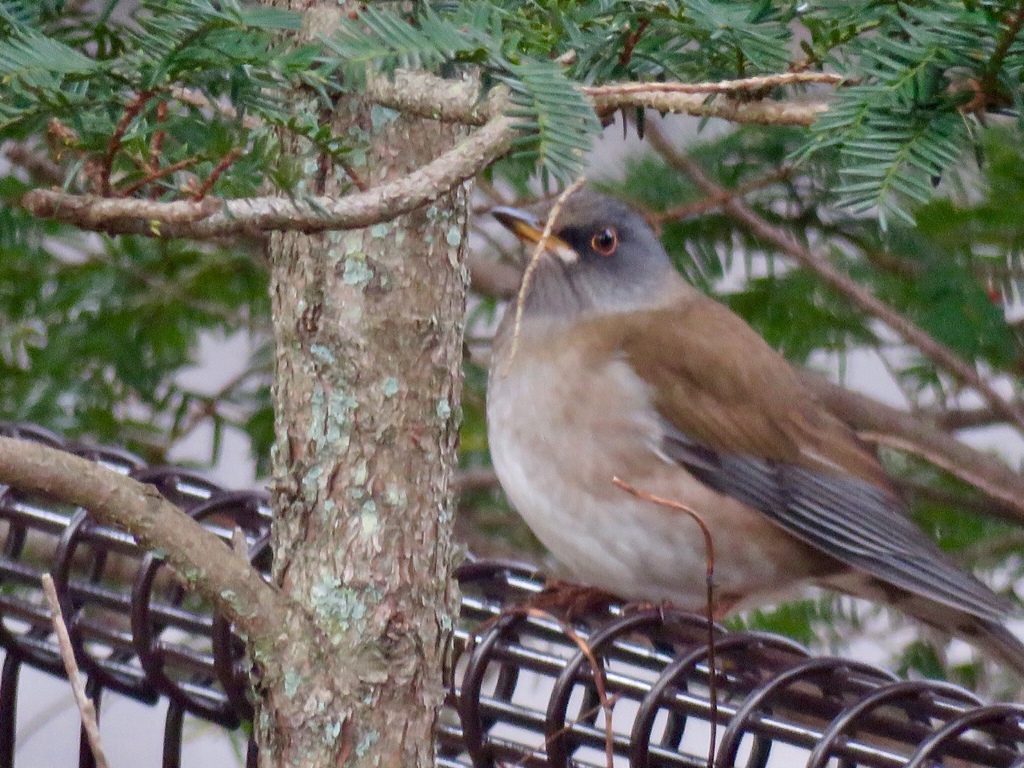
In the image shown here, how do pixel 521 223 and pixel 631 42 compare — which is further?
pixel 521 223

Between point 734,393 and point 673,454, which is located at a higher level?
point 734,393

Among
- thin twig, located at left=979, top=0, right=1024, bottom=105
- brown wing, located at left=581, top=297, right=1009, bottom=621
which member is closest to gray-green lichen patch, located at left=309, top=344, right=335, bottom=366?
thin twig, located at left=979, top=0, right=1024, bottom=105

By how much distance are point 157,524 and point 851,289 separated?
134 centimetres

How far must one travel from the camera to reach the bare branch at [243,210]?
94 centimetres

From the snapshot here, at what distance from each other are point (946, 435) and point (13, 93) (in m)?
1.78

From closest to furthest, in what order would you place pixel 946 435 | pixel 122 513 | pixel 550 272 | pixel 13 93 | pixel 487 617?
pixel 13 93
pixel 122 513
pixel 487 617
pixel 946 435
pixel 550 272

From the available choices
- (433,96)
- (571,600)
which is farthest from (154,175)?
(571,600)

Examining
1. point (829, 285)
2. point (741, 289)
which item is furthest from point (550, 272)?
point (829, 285)

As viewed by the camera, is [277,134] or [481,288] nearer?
[277,134]

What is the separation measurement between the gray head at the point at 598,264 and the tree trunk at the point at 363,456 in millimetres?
1262

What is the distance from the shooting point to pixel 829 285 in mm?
2270

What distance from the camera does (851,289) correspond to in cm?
218

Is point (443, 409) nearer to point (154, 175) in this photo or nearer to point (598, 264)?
point (154, 175)

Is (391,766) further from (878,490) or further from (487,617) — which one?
(878,490)
